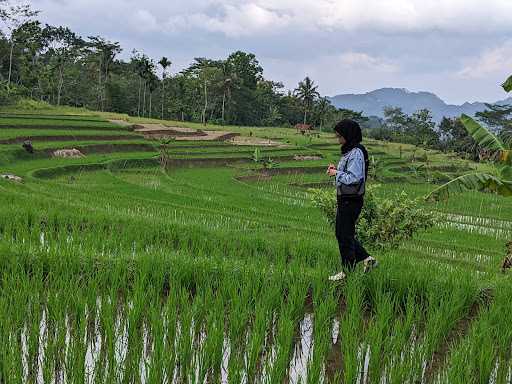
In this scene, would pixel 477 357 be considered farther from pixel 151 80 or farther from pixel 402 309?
pixel 151 80

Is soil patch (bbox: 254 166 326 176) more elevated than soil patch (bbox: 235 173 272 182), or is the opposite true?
soil patch (bbox: 254 166 326 176)

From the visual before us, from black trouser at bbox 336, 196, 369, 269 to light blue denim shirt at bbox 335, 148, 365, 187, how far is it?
0.65ft

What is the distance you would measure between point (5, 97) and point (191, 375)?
28.5 metres

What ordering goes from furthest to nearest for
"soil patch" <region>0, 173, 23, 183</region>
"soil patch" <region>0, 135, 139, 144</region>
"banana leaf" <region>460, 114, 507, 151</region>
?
"soil patch" <region>0, 135, 139, 144</region>
"soil patch" <region>0, 173, 23, 183</region>
"banana leaf" <region>460, 114, 507, 151</region>

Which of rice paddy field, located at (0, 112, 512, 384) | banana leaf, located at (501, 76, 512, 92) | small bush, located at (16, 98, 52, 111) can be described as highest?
banana leaf, located at (501, 76, 512, 92)

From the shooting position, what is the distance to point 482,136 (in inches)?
280

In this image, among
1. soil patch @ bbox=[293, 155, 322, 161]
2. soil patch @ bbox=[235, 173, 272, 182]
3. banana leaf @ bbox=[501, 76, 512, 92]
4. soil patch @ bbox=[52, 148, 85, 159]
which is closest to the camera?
banana leaf @ bbox=[501, 76, 512, 92]

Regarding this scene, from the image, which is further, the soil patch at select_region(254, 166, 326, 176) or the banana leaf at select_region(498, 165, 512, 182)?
the soil patch at select_region(254, 166, 326, 176)

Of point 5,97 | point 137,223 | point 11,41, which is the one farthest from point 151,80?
point 137,223

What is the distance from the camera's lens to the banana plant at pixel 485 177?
561 cm

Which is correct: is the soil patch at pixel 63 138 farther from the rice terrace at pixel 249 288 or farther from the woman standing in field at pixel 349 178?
the woman standing in field at pixel 349 178

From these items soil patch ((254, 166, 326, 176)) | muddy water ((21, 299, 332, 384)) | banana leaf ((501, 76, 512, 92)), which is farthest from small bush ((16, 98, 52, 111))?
muddy water ((21, 299, 332, 384))

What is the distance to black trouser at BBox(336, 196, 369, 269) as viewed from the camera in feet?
14.5

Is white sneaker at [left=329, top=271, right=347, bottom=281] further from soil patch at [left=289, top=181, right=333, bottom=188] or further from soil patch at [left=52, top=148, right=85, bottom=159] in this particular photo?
soil patch at [left=52, top=148, right=85, bottom=159]
